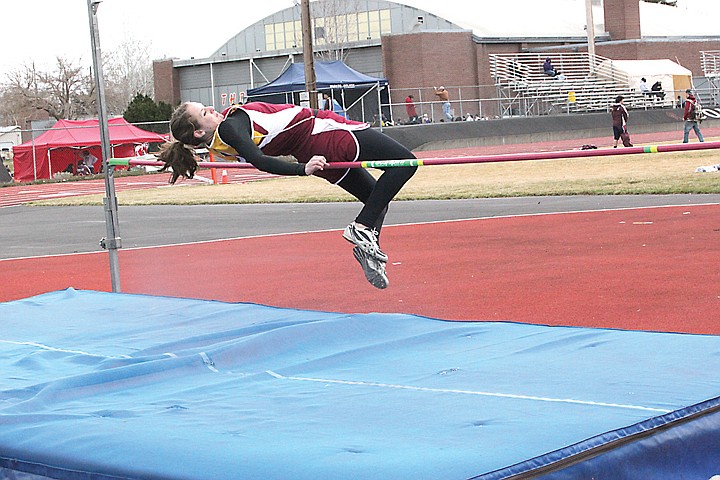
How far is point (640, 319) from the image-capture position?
5.86 meters

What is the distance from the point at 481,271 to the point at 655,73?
37.8 meters

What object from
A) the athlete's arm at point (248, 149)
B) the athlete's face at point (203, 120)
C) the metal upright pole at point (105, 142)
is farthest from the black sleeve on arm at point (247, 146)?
the metal upright pole at point (105, 142)

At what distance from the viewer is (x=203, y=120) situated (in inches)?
198

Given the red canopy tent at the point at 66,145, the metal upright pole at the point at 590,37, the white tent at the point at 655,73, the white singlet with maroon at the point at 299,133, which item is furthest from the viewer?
the metal upright pole at the point at 590,37

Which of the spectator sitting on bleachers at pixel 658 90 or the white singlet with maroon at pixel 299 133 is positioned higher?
the spectator sitting on bleachers at pixel 658 90

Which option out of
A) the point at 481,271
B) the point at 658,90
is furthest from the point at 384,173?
the point at 658,90

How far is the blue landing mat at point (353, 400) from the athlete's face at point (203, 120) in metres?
0.96

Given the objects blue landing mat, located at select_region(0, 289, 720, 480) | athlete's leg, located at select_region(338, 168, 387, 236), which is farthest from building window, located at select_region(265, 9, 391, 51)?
blue landing mat, located at select_region(0, 289, 720, 480)

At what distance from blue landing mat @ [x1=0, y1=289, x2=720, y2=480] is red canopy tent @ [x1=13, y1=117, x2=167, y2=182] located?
22565mm

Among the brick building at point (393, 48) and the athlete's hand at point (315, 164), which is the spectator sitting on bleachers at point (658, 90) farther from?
the athlete's hand at point (315, 164)

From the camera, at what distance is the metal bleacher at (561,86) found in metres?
37.7

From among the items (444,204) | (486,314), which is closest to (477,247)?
(486,314)

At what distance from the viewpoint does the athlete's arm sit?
470 cm

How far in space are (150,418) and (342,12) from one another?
4475 cm
